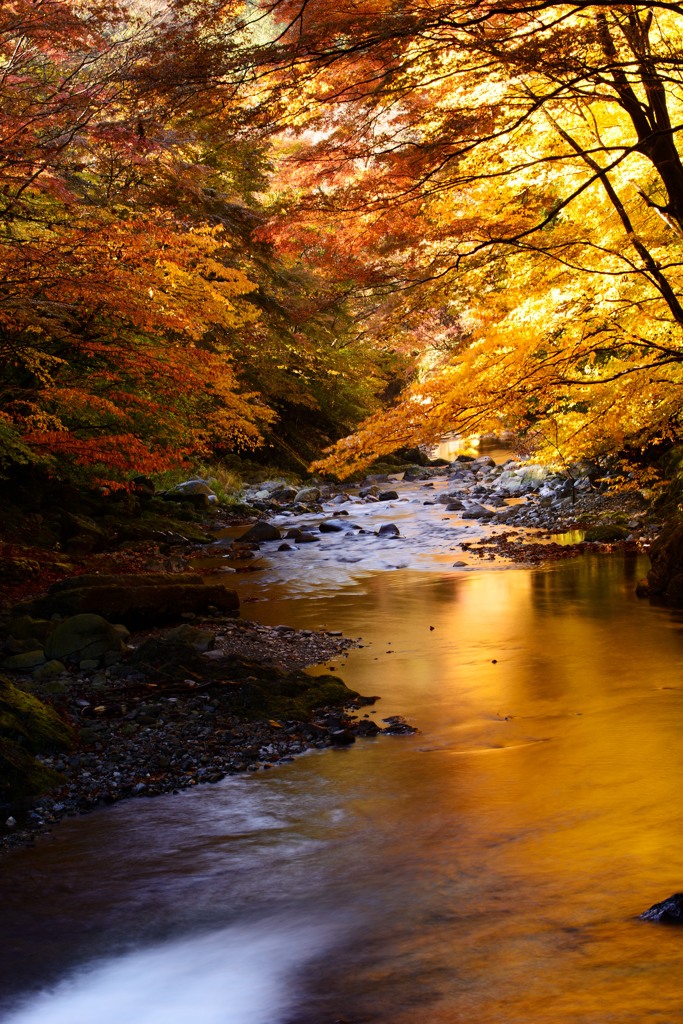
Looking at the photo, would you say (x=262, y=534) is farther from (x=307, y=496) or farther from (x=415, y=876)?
(x=415, y=876)

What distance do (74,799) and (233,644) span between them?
9.80ft

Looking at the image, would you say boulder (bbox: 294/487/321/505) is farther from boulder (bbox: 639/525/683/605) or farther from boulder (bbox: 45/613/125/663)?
boulder (bbox: 45/613/125/663)

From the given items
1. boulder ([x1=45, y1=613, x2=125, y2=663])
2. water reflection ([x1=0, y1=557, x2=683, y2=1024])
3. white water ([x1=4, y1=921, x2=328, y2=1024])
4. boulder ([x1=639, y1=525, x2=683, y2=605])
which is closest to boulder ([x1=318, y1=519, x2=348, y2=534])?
boulder ([x1=639, y1=525, x2=683, y2=605])

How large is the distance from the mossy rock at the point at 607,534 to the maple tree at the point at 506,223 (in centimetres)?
245

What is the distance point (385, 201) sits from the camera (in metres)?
7.89

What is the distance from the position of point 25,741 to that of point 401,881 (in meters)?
2.59

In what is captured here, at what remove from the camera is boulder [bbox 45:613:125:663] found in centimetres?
716

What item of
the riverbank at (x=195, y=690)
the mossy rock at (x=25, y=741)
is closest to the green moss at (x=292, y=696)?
the riverbank at (x=195, y=690)

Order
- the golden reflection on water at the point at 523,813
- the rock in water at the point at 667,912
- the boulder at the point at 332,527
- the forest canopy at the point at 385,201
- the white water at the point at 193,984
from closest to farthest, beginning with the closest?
the golden reflection on water at the point at 523,813, the white water at the point at 193,984, the rock in water at the point at 667,912, the forest canopy at the point at 385,201, the boulder at the point at 332,527

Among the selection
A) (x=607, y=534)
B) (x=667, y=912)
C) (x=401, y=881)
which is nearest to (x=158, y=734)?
(x=401, y=881)

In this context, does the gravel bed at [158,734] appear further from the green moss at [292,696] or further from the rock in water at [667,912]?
the rock in water at [667,912]

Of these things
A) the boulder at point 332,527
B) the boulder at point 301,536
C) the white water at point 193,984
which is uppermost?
the boulder at point 332,527

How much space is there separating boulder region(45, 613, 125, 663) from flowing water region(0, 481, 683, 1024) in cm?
215

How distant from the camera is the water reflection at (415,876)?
130 inches
